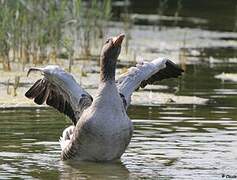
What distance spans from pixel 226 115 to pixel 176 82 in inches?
146

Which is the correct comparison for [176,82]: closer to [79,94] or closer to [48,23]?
[48,23]

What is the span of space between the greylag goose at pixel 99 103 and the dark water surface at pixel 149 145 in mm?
196

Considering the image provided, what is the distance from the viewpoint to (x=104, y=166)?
32.2ft

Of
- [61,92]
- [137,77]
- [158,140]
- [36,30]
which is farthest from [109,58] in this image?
[36,30]

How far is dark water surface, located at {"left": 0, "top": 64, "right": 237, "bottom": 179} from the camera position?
941 centimetres

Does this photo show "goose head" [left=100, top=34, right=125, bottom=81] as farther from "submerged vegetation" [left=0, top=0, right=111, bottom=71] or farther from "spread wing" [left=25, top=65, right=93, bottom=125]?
"submerged vegetation" [left=0, top=0, right=111, bottom=71]

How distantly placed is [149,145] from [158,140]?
0.98ft

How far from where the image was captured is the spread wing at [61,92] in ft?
33.5

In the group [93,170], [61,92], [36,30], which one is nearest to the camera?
[93,170]

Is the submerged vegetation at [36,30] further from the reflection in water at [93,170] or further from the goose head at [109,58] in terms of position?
the reflection in water at [93,170]

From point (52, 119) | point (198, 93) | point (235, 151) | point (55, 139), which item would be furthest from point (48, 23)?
point (235, 151)

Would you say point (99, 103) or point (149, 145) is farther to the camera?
point (149, 145)

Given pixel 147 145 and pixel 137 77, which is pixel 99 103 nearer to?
pixel 137 77

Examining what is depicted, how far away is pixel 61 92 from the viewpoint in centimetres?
1056
